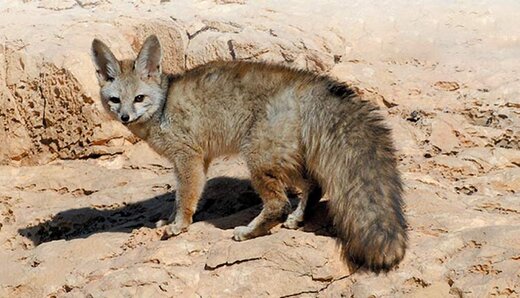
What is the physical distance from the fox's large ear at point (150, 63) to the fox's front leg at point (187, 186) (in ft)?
2.67

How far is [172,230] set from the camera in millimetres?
6371

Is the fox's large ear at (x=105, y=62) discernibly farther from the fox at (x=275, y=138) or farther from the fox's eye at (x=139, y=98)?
the fox's eye at (x=139, y=98)

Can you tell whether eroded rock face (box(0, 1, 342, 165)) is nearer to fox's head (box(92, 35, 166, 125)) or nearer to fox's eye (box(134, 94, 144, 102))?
fox's head (box(92, 35, 166, 125))

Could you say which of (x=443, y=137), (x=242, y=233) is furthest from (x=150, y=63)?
(x=443, y=137)

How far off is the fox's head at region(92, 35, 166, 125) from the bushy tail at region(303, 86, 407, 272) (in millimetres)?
1594

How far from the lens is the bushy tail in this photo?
5.30 metres

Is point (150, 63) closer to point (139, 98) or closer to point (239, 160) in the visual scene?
point (139, 98)

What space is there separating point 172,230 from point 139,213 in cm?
118

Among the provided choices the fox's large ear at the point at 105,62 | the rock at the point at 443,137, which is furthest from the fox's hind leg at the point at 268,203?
the rock at the point at 443,137

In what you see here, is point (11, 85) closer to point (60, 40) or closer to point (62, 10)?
point (60, 40)

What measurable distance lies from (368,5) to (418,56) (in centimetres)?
107

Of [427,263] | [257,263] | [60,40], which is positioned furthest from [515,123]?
[60,40]

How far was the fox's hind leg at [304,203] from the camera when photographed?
6.16 metres

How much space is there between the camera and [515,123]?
7.67 metres
